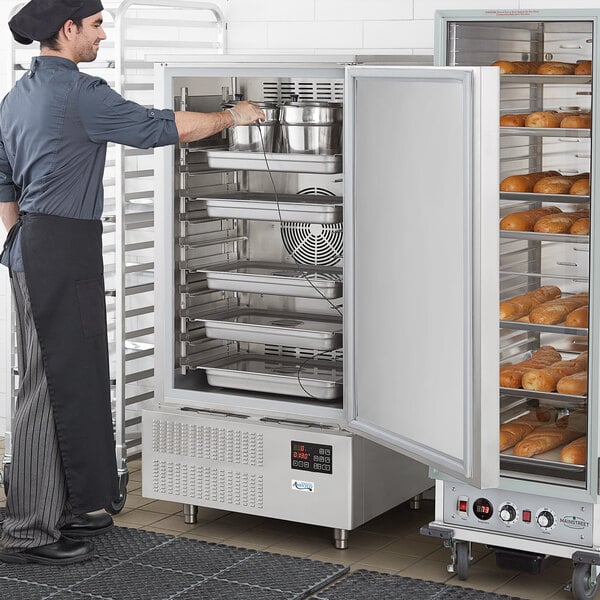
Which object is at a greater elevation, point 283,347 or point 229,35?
point 229,35

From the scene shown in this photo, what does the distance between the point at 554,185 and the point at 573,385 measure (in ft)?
2.22

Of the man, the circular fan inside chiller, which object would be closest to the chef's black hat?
the man

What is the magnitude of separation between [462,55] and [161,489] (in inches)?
82.8

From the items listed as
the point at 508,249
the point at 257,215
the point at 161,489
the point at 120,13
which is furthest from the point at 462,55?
the point at 161,489

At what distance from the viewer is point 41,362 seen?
452 centimetres

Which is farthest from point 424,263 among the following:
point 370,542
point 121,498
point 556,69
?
point 121,498

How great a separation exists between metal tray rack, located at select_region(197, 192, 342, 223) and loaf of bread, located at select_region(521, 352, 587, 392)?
0.92 m

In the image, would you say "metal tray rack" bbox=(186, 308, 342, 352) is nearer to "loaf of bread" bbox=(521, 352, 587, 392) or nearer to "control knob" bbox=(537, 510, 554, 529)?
"loaf of bread" bbox=(521, 352, 587, 392)

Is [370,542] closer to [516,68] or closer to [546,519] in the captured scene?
[546,519]

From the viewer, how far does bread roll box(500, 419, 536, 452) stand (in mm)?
4359

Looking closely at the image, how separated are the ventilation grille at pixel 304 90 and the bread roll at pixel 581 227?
117 centimetres

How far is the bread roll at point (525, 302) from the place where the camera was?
4.31 metres

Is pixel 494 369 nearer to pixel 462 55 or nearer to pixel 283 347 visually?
pixel 462 55

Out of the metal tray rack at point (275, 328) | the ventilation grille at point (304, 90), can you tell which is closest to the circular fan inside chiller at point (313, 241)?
the metal tray rack at point (275, 328)
